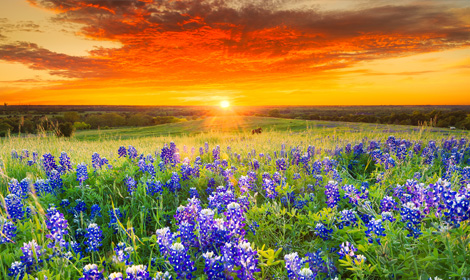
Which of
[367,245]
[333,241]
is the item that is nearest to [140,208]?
[333,241]

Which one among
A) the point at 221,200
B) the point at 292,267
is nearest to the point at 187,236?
the point at 221,200

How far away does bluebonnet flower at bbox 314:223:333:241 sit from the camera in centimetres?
333

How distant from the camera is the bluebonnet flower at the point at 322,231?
3326mm

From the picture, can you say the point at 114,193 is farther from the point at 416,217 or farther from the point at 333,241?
the point at 416,217

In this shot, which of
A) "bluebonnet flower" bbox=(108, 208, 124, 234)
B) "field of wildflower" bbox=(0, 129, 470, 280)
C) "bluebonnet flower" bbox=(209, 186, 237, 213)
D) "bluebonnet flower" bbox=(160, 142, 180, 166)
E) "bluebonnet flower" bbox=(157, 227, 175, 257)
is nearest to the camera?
"field of wildflower" bbox=(0, 129, 470, 280)

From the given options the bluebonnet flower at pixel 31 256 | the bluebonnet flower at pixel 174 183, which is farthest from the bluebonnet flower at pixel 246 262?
the bluebonnet flower at pixel 174 183

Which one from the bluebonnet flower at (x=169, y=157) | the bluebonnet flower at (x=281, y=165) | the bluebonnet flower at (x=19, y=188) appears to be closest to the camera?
the bluebonnet flower at (x=19, y=188)

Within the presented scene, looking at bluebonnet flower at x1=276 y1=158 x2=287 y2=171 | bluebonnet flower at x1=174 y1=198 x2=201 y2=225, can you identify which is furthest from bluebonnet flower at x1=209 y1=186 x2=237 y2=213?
bluebonnet flower at x1=276 y1=158 x2=287 y2=171

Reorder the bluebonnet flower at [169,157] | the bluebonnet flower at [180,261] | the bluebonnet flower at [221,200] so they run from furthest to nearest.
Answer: the bluebonnet flower at [169,157] < the bluebonnet flower at [221,200] < the bluebonnet flower at [180,261]

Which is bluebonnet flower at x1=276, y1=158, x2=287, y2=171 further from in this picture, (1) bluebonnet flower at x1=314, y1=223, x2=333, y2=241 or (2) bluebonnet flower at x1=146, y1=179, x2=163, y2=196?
(1) bluebonnet flower at x1=314, y1=223, x2=333, y2=241

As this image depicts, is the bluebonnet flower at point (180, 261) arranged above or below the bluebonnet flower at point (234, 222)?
below

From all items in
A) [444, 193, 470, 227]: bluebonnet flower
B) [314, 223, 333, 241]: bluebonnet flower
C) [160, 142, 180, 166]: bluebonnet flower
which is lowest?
[314, 223, 333, 241]: bluebonnet flower

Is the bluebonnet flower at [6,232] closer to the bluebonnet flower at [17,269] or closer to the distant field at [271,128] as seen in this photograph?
the bluebonnet flower at [17,269]

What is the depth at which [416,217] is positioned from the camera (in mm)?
2832
